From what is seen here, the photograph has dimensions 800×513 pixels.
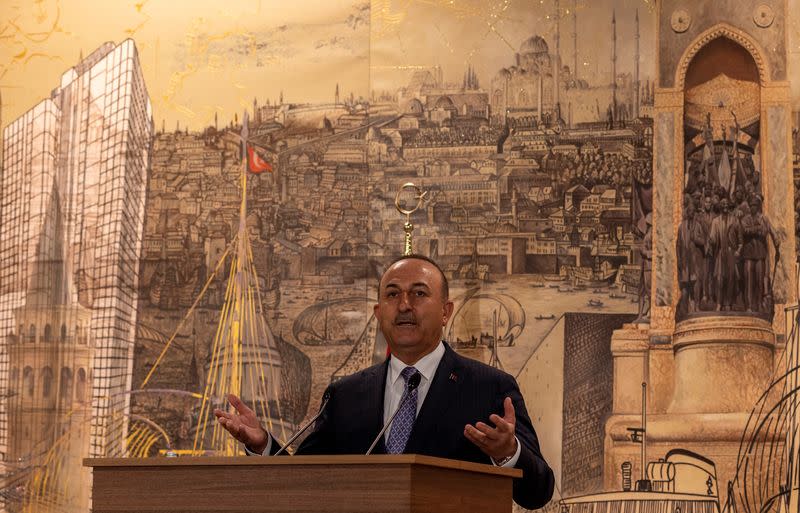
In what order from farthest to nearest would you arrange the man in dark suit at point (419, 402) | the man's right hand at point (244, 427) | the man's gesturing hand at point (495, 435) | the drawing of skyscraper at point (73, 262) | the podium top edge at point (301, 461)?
the drawing of skyscraper at point (73, 262) < the man in dark suit at point (419, 402) < the man's right hand at point (244, 427) < the man's gesturing hand at point (495, 435) < the podium top edge at point (301, 461)

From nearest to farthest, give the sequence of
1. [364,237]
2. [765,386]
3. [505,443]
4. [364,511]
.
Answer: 1. [364,511]
2. [505,443]
3. [765,386]
4. [364,237]

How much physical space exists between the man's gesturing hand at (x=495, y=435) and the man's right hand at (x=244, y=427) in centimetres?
67

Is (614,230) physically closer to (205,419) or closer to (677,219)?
(677,219)

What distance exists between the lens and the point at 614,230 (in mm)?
5043

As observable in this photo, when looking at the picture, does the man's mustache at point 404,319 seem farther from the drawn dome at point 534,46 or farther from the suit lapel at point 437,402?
the drawn dome at point 534,46

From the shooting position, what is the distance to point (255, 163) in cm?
546

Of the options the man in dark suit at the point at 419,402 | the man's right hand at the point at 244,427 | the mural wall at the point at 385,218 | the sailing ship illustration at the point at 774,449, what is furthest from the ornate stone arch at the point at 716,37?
the man's right hand at the point at 244,427

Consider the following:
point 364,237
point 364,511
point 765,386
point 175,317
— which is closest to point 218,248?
point 175,317

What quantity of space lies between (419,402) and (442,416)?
0.34 ft

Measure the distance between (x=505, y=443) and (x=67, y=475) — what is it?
3.13 m

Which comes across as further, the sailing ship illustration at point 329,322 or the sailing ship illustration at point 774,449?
the sailing ship illustration at point 329,322

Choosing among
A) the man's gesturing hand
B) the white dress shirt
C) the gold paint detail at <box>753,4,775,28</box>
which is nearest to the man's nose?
the white dress shirt

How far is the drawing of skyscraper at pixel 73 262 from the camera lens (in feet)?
17.8

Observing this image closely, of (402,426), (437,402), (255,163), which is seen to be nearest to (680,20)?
(255,163)
